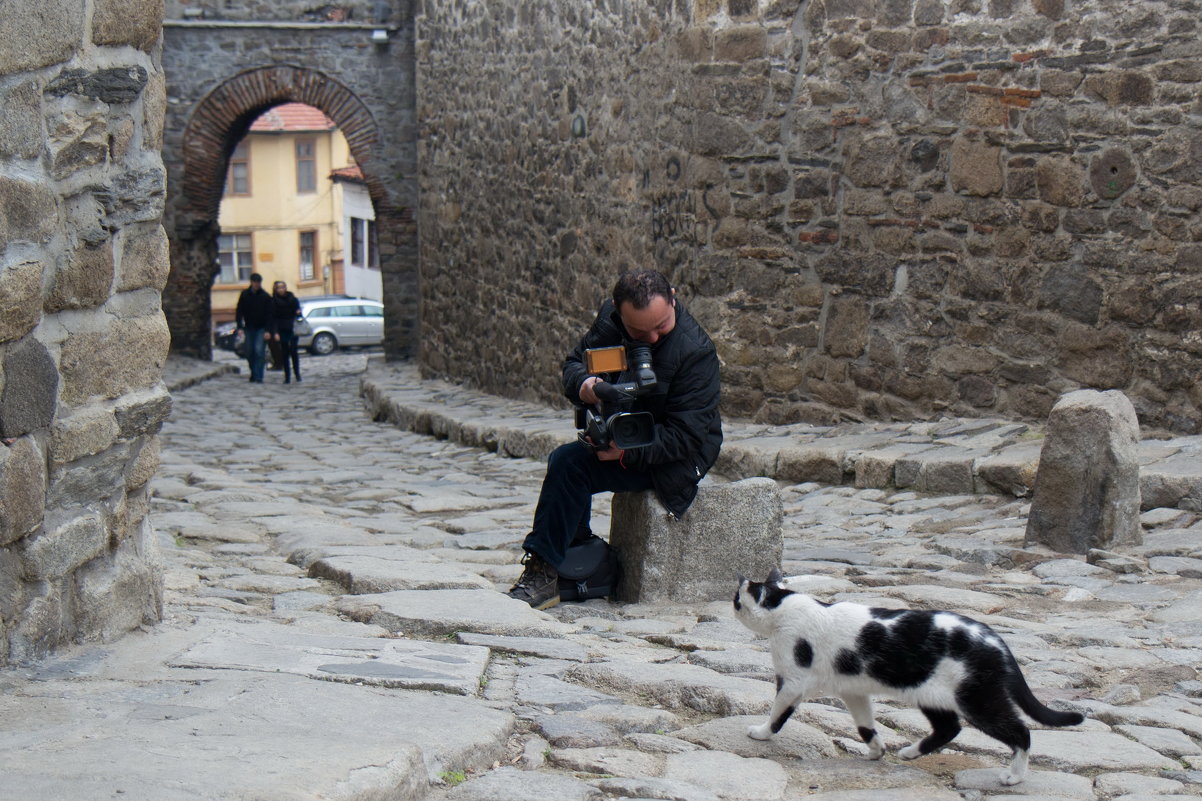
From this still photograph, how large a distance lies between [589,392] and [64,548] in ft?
6.73

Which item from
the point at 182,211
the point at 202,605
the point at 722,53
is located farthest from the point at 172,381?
the point at 202,605

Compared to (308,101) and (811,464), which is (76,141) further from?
(308,101)

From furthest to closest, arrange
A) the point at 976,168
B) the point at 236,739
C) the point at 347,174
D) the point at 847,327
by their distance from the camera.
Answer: the point at 347,174
the point at 847,327
the point at 976,168
the point at 236,739

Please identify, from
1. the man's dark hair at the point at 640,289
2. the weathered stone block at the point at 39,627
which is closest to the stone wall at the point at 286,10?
the man's dark hair at the point at 640,289

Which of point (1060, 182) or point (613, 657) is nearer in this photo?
point (613, 657)

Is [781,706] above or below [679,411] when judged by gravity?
below

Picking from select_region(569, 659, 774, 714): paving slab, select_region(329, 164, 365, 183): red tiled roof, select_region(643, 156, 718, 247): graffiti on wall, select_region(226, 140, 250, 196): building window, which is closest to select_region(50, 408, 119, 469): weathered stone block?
select_region(569, 659, 774, 714): paving slab

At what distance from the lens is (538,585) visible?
5.26 m

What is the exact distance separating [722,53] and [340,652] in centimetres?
649

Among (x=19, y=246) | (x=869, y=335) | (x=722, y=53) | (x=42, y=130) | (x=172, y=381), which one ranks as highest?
(x=722, y=53)

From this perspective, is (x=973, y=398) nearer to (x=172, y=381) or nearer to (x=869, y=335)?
(x=869, y=335)

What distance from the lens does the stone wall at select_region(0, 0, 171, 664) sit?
10.9 ft

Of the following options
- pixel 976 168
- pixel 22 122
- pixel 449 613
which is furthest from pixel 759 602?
pixel 976 168

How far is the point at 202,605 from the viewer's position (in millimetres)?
4898
